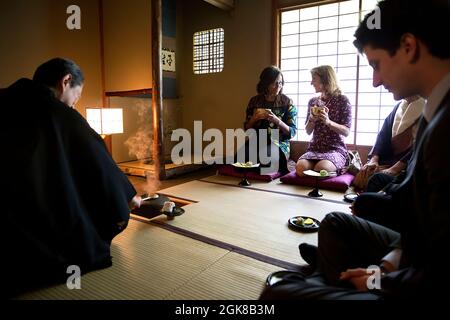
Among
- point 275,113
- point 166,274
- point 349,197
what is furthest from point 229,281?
point 275,113

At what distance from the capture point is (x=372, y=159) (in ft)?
11.1

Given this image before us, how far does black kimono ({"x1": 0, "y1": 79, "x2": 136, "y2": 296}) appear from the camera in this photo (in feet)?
5.00

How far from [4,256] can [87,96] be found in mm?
3939

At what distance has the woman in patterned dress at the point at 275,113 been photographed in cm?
430

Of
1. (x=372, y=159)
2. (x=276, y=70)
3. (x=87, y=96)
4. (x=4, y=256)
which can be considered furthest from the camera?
(x=87, y=96)

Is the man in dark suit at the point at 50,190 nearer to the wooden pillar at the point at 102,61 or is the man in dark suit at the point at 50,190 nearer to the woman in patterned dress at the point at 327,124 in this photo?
the woman in patterned dress at the point at 327,124

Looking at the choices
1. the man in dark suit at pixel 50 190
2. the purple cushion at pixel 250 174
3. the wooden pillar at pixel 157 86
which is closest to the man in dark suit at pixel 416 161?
the man in dark suit at pixel 50 190

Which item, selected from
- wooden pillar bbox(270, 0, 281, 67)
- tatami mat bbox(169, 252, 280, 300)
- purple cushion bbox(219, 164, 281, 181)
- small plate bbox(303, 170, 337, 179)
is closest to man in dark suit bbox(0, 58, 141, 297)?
tatami mat bbox(169, 252, 280, 300)

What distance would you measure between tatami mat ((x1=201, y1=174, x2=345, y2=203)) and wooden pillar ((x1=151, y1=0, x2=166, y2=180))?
722mm

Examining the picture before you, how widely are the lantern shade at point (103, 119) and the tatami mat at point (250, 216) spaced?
4.22 ft
